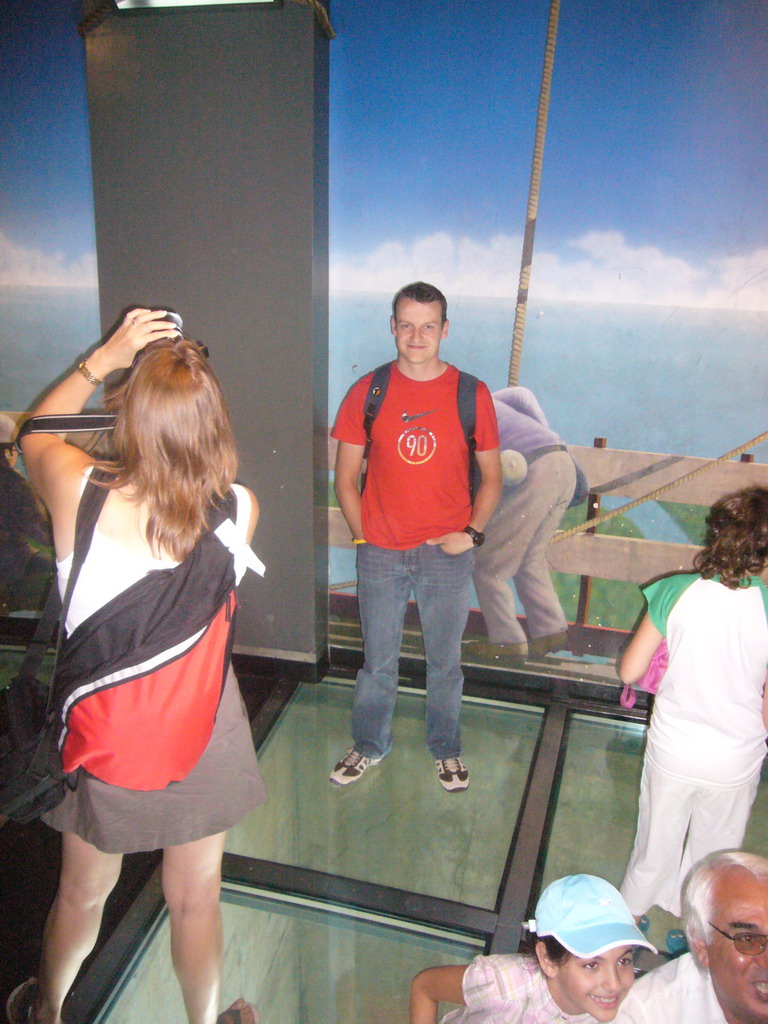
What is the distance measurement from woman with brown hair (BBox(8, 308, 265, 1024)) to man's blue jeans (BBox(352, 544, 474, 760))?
1086 mm

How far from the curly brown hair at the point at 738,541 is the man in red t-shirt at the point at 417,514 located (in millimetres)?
977

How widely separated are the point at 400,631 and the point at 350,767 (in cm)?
55

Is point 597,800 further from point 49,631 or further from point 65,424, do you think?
point 65,424

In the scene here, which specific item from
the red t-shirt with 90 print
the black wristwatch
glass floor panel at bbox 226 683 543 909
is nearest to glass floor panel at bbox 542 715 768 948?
glass floor panel at bbox 226 683 543 909

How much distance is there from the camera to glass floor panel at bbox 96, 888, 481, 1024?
6.34ft

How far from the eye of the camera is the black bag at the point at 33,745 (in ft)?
4.85

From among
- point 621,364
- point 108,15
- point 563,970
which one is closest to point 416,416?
point 621,364

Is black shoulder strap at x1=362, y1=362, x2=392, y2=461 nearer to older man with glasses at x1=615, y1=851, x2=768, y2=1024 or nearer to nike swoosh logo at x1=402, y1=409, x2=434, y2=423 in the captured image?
nike swoosh logo at x1=402, y1=409, x2=434, y2=423

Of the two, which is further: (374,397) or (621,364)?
(621,364)

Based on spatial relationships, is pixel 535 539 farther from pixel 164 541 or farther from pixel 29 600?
pixel 29 600

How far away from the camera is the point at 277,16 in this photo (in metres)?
2.60

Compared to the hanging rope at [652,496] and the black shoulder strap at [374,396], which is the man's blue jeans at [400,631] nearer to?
the black shoulder strap at [374,396]

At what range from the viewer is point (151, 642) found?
140 cm

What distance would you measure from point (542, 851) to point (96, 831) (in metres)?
1.51
